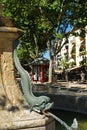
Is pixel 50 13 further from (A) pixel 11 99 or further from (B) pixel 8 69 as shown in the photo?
(A) pixel 11 99

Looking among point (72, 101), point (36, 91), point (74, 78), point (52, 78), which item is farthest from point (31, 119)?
point (74, 78)

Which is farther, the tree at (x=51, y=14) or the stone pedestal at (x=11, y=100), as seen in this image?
the tree at (x=51, y=14)

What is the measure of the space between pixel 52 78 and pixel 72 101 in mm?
19771

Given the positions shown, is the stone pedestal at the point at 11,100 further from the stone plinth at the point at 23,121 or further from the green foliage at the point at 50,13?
the green foliage at the point at 50,13

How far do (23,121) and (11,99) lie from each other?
0.54 metres

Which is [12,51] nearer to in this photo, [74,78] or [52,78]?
[52,78]

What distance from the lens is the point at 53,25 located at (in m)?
33.8

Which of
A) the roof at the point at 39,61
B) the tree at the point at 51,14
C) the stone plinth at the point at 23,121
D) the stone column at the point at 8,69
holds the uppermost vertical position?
the tree at the point at 51,14

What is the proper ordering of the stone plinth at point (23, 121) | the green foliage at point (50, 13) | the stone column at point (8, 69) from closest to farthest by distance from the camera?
1. the stone plinth at point (23, 121)
2. the stone column at point (8, 69)
3. the green foliage at point (50, 13)

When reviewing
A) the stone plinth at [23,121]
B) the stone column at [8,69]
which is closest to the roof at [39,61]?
the stone column at [8,69]

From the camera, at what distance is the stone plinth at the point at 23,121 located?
6.43 meters

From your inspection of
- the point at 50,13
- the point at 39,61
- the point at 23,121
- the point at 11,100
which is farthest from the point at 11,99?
the point at 39,61

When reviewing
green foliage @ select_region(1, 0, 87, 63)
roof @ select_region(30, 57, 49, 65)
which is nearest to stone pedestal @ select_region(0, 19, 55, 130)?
green foliage @ select_region(1, 0, 87, 63)

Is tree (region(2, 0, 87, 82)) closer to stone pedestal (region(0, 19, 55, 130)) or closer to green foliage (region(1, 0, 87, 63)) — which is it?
green foliage (region(1, 0, 87, 63))
